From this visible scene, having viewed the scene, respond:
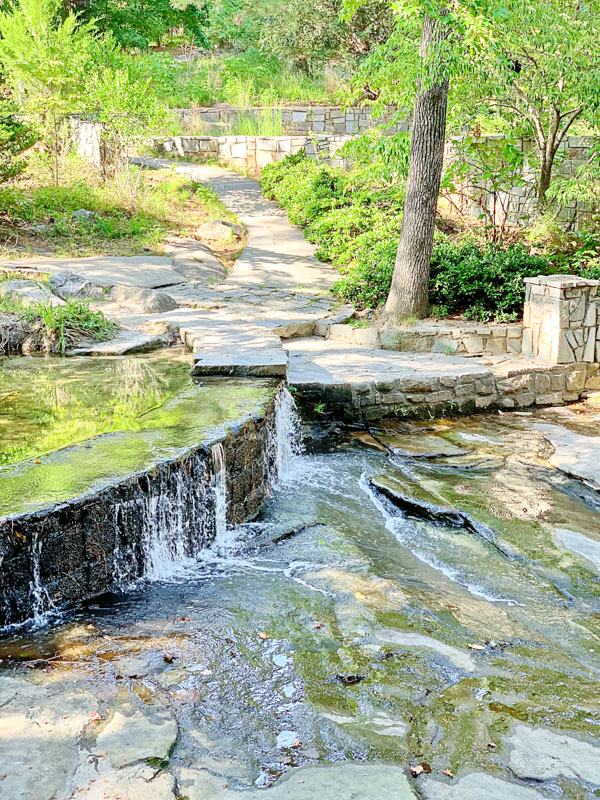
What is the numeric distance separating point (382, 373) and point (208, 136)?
508 inches

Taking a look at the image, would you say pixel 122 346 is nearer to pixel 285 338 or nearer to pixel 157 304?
pixel 157 304

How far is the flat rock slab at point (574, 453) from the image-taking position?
6.20 meters

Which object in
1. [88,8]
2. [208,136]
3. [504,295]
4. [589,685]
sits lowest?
[589,685]

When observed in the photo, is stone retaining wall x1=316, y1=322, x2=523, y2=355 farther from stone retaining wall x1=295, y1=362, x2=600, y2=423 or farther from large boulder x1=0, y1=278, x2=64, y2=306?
large boulder x1=0, y1=278, x2=64, y2=306

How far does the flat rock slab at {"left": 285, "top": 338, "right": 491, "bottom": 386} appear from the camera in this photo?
25.0 ft

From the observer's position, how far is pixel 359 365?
8.09 m

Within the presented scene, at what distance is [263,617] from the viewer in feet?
14.3

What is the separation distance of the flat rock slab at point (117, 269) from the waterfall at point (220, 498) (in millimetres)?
5040

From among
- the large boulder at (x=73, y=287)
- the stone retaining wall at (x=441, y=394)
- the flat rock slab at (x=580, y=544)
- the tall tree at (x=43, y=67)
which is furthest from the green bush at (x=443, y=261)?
the tall tree at (x=43, y=67)

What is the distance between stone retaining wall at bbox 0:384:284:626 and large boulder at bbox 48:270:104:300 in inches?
173

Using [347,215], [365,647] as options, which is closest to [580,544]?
[365,647]

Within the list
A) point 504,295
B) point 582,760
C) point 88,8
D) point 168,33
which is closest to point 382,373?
point 504,295

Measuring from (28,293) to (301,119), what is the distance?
12728 mm

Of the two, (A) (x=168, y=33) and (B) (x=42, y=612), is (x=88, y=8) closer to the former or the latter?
(A) (x=168, y=33)
